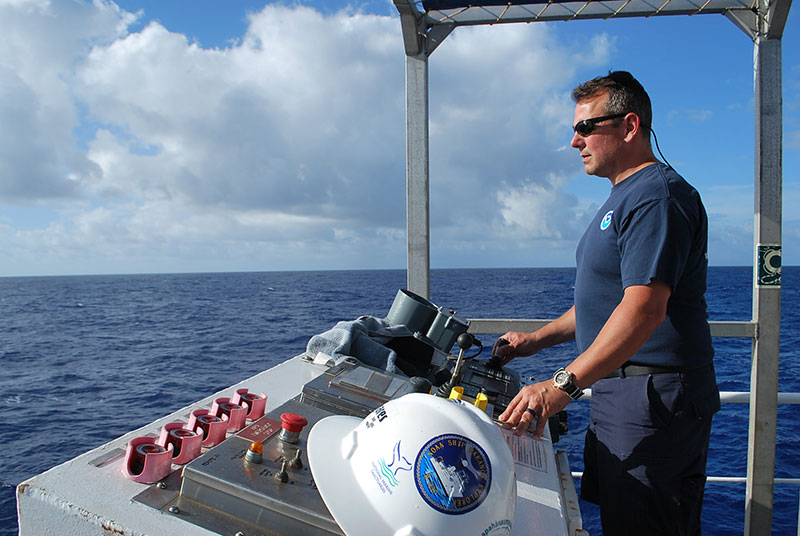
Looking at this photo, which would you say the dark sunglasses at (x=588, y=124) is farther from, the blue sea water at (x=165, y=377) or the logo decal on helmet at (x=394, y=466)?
the blue sea water at (x=165, y=377)

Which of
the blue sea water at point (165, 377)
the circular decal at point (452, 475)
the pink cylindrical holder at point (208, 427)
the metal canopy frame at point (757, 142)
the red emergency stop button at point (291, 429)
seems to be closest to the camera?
the circular decal at point (452, 475)

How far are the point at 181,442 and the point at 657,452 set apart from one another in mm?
1296

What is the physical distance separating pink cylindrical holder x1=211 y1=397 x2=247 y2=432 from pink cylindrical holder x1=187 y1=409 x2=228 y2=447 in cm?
3

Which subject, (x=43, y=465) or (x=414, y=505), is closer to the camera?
(x=414, y=505)

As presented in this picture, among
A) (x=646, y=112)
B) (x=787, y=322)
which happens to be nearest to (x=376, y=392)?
(x=646, y=112)

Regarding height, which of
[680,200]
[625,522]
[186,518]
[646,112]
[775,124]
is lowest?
[625,522]

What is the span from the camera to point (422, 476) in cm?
90

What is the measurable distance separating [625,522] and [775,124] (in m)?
2.36

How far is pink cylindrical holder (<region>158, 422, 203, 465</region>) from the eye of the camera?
1138 millimetres

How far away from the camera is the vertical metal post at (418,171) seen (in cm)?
294

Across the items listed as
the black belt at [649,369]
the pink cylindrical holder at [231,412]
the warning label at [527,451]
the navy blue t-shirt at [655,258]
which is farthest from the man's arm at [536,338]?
the pink cylindrical holder at [231,412]

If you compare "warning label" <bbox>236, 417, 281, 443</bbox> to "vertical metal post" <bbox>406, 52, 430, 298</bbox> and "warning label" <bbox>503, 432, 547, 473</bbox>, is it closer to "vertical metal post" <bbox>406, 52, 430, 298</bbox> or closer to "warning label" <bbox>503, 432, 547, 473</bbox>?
"warning label" <bbox>503, 432, 547, 473</bbox>

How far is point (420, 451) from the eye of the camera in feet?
2.99

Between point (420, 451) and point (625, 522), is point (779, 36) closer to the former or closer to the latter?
point (625, 522)
